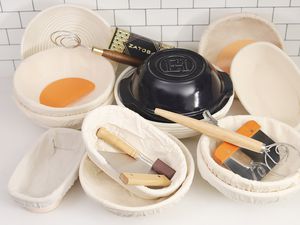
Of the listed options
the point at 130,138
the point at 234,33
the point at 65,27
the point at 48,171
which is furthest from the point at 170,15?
the point at 48,171

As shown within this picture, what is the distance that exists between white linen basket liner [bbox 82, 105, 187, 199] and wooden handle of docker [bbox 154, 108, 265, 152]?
40mm

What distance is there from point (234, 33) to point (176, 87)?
12.0 inches

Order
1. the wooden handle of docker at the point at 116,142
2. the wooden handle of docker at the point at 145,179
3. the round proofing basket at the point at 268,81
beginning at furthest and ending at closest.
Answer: the round proofing basket at the point at 268,81 < the wooden handle of docker at the point at 116,142 < the wooden handle of docker at the point at 145,179

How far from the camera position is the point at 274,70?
1.17m

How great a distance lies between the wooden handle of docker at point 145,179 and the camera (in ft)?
2.82

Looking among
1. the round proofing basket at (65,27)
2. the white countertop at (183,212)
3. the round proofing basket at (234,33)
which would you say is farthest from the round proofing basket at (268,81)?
the round proofing basket at (65,27)

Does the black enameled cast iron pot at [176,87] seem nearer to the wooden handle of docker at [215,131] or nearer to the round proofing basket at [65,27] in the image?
the wooden handle of docker at [215,131]

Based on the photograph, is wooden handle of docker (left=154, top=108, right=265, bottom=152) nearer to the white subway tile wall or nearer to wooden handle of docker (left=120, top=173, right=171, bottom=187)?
wooden handle of docker (left=120, top=173, right=171, bottom=187)

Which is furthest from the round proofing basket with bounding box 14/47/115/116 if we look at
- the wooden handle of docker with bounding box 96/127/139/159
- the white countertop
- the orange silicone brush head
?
the white countertop

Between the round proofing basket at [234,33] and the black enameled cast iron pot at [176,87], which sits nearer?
the black enameled cast iron pot at [176,87]

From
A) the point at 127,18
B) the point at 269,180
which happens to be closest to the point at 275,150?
the point at 269,180

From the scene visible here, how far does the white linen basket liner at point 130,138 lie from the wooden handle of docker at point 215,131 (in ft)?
0.13

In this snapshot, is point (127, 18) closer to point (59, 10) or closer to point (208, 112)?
point (59, 10)

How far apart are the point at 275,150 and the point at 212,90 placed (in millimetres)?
187
